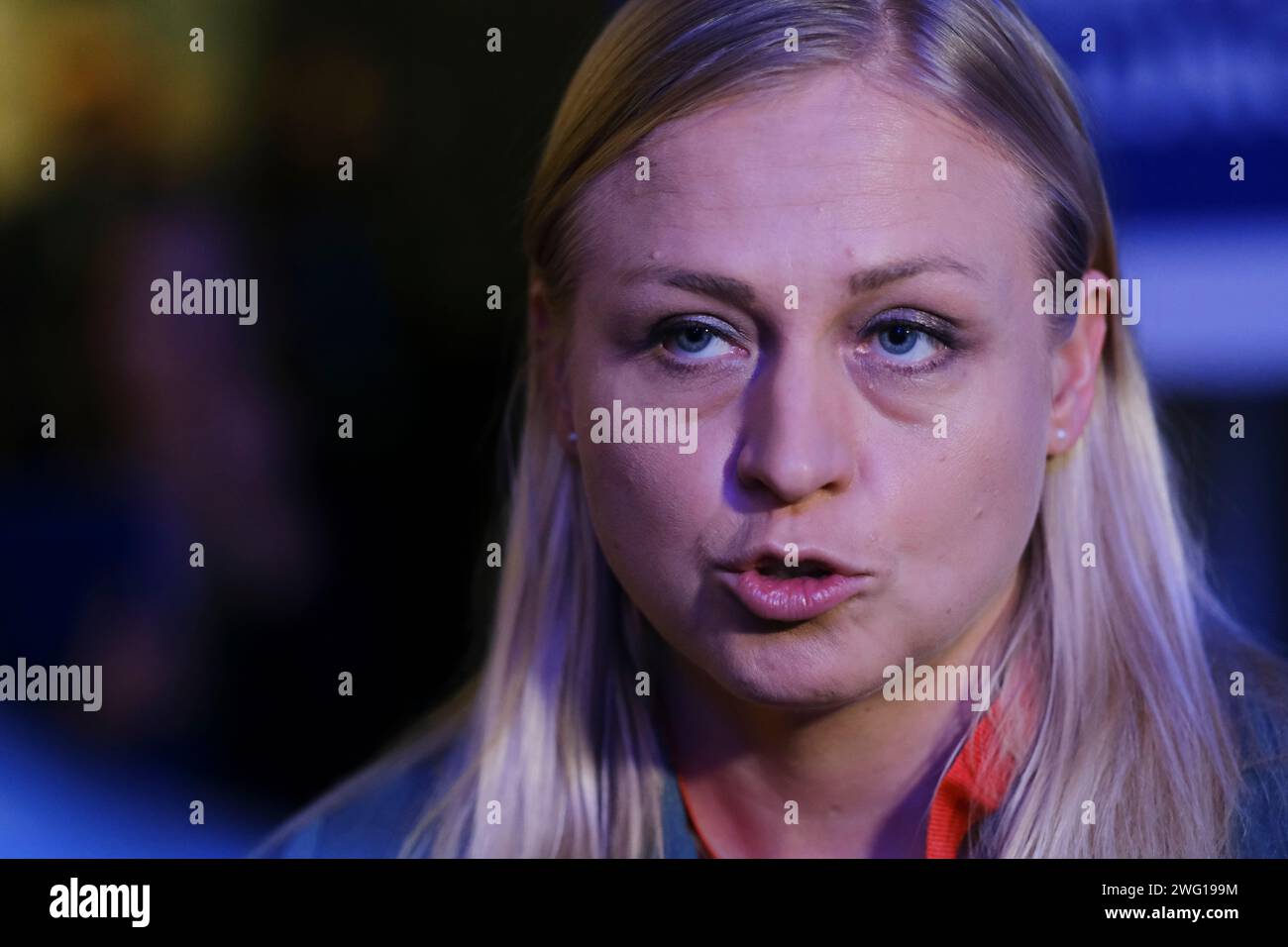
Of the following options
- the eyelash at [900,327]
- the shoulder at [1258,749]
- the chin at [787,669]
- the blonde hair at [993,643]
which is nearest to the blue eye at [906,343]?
the eyelash at [900,327]

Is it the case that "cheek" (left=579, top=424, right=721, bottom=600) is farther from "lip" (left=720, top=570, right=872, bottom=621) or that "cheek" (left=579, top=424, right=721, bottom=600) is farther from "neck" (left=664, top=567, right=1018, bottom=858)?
"neck" (left=664, top=567, right=1018, bottom=858)

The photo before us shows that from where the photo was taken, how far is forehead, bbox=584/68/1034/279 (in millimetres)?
1343

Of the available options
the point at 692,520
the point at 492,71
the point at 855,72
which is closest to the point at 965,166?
the point at 855,72

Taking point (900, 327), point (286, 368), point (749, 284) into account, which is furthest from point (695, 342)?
point (286, 368)

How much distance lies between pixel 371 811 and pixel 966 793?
738 mm

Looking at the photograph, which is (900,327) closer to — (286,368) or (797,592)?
(797,592)

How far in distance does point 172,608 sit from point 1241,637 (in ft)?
4.38

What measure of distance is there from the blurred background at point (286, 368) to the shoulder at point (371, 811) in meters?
0.03

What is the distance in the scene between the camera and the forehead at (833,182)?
1343 millimetres

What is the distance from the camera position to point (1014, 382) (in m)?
1.38

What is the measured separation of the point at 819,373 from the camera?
1.34 metres

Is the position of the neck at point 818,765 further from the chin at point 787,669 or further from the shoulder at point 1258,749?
the shoulder at point 1258,749
